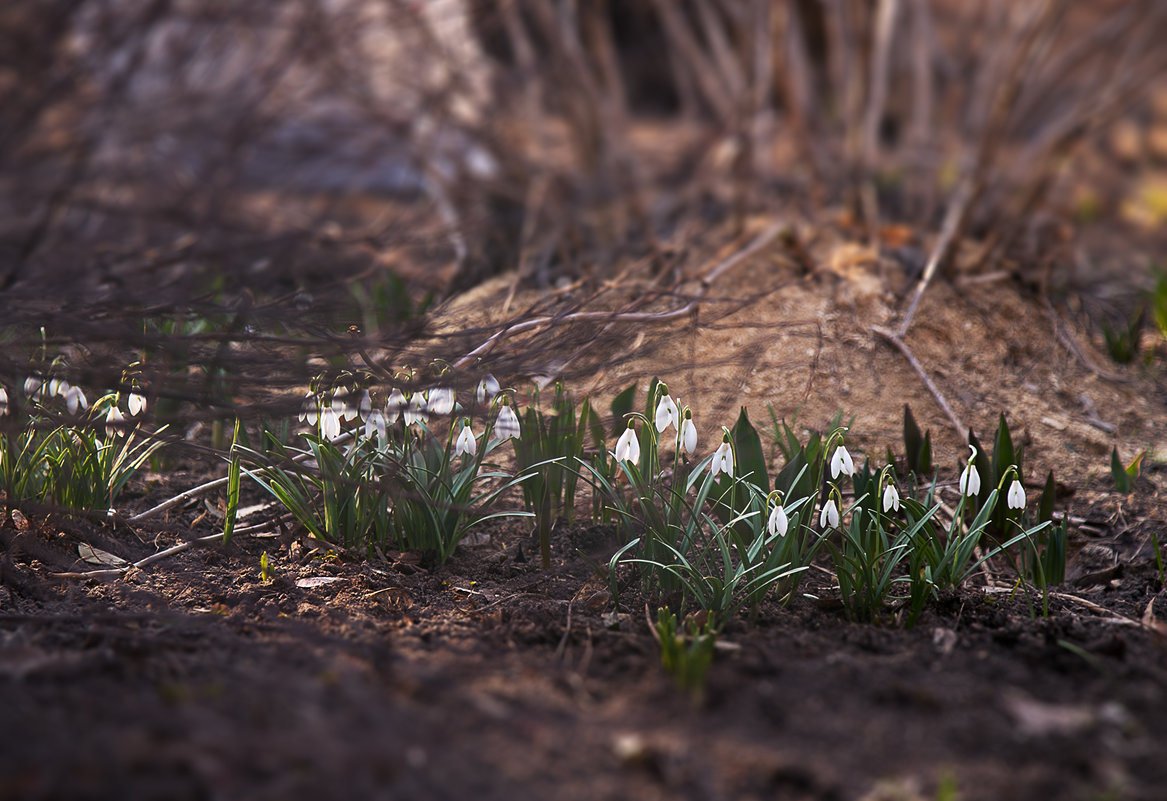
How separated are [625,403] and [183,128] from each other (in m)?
2.20

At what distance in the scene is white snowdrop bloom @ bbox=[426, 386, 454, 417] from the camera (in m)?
2.30

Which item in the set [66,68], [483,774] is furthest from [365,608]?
[66,68]

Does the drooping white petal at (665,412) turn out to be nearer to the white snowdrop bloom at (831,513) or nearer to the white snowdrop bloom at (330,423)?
the white snowdrop bloom at (831,513)

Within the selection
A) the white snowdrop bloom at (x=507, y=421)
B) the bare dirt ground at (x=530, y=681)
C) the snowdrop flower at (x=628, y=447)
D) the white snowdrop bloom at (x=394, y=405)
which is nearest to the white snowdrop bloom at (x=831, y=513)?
the bare dirt ground at (x=530, y=681)

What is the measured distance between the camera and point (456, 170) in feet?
18.6

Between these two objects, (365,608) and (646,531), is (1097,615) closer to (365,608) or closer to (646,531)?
(646,531)

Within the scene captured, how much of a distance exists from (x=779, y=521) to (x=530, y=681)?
72cm

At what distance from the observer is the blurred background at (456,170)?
283 cm

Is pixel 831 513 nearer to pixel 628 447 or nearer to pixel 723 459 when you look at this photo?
pixel 723 459

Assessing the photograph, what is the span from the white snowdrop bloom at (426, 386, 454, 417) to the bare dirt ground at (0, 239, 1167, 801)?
41cm

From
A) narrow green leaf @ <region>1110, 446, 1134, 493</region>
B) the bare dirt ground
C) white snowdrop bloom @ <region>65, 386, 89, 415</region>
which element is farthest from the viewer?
narrow green leaf @ <region>1110, 446, 1134, 493</region>

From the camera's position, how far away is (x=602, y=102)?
5.13 meters

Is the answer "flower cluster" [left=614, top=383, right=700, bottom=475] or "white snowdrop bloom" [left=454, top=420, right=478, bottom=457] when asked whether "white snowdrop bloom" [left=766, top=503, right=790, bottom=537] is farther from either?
"white snowdrop bloom" [left=454, top=420, right=478, bottom=457]

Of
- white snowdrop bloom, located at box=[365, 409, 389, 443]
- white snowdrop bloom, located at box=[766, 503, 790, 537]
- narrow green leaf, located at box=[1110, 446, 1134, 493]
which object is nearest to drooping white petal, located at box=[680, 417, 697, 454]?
white snowdrop bloom, located at box=[766, 503, 790, 537]
